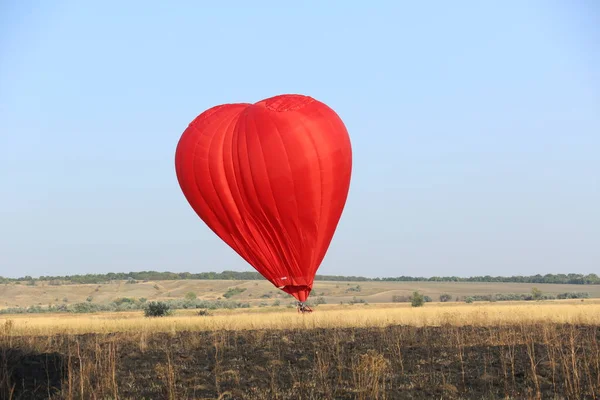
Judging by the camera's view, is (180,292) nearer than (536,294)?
No

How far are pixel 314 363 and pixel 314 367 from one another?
0.38 metres

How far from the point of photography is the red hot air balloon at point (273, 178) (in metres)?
25.5

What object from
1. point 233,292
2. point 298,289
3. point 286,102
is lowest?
point 298,289

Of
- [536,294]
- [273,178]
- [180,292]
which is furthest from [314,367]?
[180,292]

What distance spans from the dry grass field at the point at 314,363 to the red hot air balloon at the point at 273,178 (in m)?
2.60

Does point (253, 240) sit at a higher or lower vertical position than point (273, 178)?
lower

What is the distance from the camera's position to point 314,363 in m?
16.2

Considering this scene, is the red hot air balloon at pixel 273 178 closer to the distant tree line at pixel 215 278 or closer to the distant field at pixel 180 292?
the distant field at pixel 180 292

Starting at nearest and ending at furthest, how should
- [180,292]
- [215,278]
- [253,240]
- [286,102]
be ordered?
[286,102]
[253,240]
[180,292]
[215,278]

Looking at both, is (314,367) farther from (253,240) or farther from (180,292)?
(180,292)

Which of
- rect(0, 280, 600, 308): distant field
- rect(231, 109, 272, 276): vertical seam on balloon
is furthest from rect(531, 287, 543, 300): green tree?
rect(231, 109, 272, 276): vertical seam on balloon

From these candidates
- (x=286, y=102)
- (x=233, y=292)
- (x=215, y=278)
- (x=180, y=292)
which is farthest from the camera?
(x=215, y=278)

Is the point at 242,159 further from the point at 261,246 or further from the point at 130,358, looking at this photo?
the point at 130,358

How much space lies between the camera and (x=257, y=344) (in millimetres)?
21328
